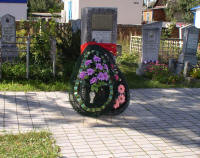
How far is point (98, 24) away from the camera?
6977 mm

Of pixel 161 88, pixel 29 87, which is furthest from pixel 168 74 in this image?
pixel 29 87

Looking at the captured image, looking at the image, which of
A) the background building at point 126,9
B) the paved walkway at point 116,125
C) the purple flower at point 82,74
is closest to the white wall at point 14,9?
the background building at point 126,9

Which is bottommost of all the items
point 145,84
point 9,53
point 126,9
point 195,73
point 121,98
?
point 145,84

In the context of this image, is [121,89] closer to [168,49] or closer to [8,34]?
[8,34]

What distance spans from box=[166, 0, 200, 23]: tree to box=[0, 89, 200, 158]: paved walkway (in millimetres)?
27066

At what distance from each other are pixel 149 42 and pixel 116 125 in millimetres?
5645

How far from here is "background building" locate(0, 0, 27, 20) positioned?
24.2 meters

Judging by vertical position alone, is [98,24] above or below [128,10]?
below

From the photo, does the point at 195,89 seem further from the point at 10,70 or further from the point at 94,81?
the point at 10,70

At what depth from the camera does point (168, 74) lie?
10.1 m

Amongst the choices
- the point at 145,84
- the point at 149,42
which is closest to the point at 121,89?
the point at 145,84

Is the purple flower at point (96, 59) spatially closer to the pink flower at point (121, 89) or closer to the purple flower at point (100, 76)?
the purple flower at point (100, 76)

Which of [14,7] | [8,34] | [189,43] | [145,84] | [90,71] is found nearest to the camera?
[90,71]

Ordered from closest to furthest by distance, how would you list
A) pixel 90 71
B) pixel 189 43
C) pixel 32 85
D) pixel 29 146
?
1. pixel 29 146
2. pixel 90 71
3. pixel 32 85
4. pixel 189 43
